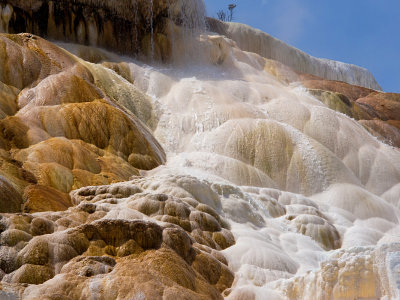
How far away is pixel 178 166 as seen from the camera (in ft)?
43.6

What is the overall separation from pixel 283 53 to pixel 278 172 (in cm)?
1240

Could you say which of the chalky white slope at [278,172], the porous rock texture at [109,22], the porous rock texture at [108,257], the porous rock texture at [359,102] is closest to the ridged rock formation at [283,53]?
the porous rock texture at [359,102]

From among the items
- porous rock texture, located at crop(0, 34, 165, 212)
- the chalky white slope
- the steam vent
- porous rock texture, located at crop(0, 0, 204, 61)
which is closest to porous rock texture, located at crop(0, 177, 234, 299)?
the steam vent

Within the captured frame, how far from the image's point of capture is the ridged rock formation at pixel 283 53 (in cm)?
2477

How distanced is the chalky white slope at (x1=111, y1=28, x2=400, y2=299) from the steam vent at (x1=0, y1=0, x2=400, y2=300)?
0.04 metres

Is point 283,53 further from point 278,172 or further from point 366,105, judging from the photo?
point 278,172

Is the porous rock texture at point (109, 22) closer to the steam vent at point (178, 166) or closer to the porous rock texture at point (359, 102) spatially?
the steam vent at point (178, 166)

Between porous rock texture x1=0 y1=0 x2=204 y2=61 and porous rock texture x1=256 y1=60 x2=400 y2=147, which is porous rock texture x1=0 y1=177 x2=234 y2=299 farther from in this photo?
porous rock texture x1=256 y1=60 x2=400 y2=147

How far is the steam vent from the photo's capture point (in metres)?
6.50

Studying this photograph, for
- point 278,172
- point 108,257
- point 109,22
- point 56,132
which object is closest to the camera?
point 108,257

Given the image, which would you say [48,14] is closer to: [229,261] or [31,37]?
[31,37]

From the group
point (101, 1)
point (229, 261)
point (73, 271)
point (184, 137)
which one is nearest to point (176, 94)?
point (184, 137)

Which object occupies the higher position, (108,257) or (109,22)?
(109,22)

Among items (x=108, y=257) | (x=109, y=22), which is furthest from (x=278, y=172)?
(x=108, y=257)
